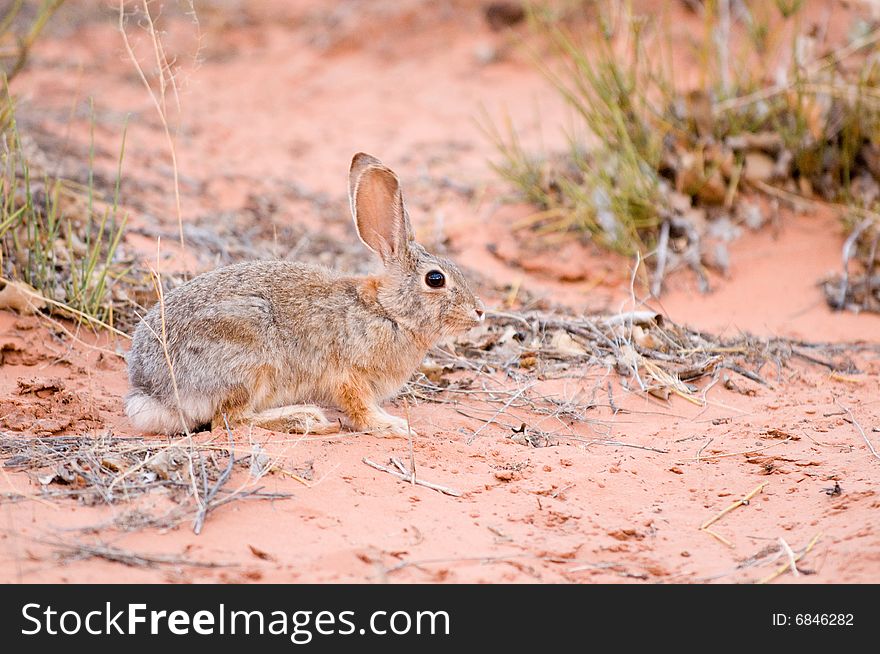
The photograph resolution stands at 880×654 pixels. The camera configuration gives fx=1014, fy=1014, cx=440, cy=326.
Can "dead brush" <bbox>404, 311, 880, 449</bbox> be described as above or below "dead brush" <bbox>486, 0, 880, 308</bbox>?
below

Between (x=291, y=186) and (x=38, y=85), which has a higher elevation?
(x=38, y=85)

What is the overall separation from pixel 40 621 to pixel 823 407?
12.6 feet

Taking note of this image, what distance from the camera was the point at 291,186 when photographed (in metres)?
9.23

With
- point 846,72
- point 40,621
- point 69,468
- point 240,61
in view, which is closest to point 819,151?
point 846,72

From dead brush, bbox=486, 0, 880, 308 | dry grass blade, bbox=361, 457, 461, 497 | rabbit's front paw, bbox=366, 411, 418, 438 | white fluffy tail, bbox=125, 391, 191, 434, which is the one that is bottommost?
dry grass blade, bbox=361, 457, 461, 497

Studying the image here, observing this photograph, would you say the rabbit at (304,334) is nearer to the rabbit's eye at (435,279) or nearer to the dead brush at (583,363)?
the rabbit's eye at (435,279)

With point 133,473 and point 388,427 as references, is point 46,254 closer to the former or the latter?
point 133,473

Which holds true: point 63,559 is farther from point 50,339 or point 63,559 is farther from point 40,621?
point 50,339

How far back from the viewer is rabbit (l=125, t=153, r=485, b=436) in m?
4.59

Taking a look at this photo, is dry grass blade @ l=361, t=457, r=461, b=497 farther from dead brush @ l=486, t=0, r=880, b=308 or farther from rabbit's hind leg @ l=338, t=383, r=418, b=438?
dead brush @ l=486, t=0, r=880, b=308

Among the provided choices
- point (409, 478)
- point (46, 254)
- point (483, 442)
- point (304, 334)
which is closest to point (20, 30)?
point (46, 254)

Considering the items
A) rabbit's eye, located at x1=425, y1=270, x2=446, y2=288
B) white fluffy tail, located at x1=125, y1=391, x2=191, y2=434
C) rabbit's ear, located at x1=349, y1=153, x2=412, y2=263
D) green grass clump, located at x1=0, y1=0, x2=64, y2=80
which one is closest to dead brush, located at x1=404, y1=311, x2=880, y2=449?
rabbit's eye, located at x1=425, y1=270, x2=446, y2=288

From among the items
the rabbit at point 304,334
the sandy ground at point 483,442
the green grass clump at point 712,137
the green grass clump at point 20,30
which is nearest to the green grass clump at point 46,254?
the sandy ground at point 483,442

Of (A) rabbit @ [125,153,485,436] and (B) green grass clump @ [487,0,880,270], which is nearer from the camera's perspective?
(A) rabbit @ [125,153,485,436]
